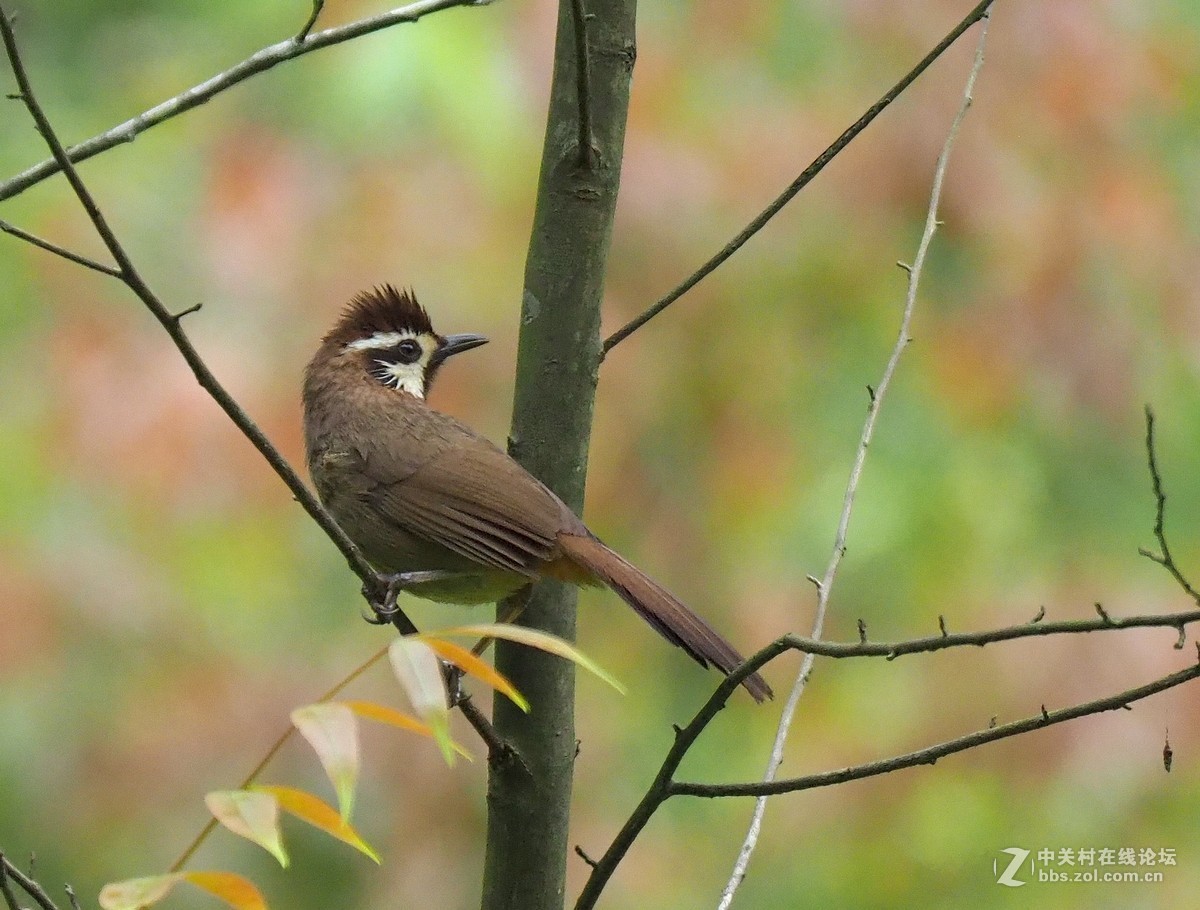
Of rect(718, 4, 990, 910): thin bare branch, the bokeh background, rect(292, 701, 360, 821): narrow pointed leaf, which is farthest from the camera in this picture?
the bokeh background

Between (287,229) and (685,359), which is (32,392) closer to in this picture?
(287,229)

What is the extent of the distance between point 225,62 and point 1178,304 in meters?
4.21

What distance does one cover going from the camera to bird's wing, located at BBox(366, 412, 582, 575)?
332 centimetres

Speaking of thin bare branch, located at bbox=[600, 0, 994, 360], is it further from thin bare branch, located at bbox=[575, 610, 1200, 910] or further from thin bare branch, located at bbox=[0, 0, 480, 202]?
thin bare branch, located at bbox=[575, 610, 1200, 910]

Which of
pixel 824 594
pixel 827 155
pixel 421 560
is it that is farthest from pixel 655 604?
pixel 827 155

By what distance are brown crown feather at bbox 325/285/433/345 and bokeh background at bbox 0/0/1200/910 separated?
738mm

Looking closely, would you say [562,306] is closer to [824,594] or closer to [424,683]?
[824,594]

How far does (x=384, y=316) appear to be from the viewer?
438cm

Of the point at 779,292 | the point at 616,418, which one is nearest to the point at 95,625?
the point at 616,418

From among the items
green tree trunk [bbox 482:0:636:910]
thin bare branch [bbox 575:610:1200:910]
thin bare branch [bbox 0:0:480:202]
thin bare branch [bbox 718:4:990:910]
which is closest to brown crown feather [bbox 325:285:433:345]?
green tree trunk [bbox 482:0:636:910]

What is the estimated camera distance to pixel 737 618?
5.69 m

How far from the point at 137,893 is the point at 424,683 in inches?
14.5

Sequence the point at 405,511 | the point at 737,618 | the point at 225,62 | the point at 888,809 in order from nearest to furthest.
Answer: the point at 405,511
the point at 888,809
the point at 737,618
the point at 225,62

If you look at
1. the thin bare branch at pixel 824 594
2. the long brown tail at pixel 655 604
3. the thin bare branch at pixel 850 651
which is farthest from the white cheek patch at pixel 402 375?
the thin bare branch at pixel 850 651
